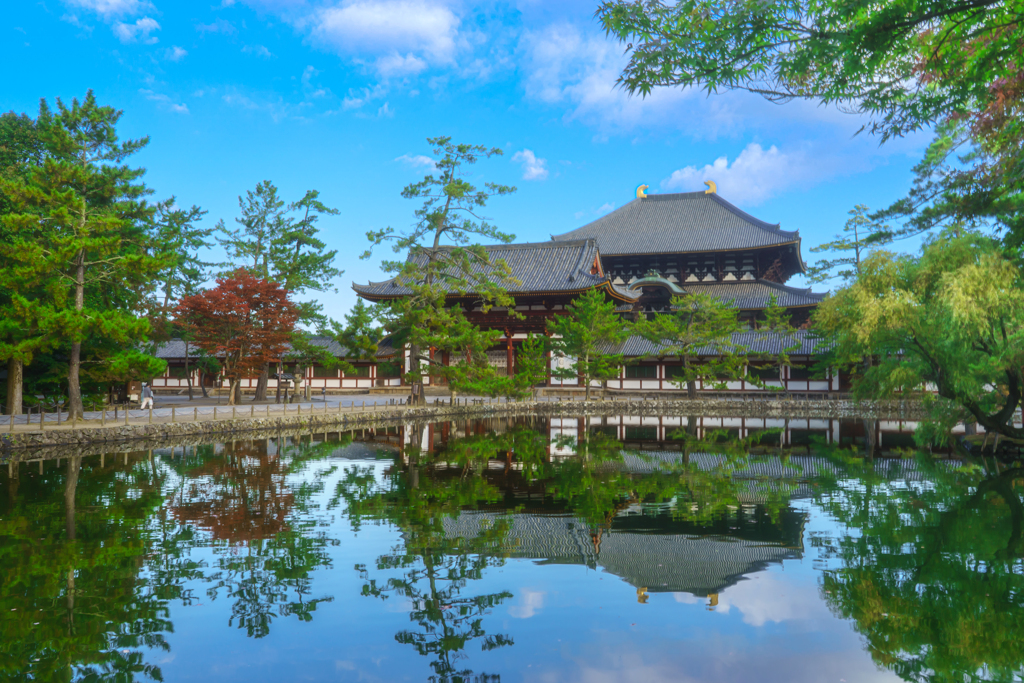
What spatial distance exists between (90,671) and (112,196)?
22.9 metres

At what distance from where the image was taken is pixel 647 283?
42062 millimetres

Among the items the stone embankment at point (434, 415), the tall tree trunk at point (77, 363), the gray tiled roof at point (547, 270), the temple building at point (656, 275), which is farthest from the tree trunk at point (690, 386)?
the tall tree trunk at point (77, 363)

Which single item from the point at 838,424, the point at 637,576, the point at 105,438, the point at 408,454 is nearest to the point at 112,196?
the point at 105,438

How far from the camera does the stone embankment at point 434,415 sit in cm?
1761

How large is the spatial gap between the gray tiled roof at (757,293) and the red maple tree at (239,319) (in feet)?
77.6

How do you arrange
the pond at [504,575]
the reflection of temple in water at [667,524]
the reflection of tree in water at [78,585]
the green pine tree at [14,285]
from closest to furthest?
the reflection of tree in water at [78,585], the pond at [504,575], the reflection of temple in water at [667,524], the green pine tree at [14,285]

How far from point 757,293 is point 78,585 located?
130 ft

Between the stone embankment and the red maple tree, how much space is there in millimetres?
5815

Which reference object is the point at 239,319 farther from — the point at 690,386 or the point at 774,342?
the point at 774,342

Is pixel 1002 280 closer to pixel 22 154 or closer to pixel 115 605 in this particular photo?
pixel 115 605

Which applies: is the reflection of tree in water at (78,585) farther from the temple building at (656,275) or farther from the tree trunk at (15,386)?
the temple building at (656,275)

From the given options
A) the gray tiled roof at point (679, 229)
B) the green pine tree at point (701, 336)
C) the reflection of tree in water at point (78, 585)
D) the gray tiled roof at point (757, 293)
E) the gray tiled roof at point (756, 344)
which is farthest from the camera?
the gray tiled roof at point (679, 229)

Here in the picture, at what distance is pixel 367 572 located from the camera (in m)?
7.63

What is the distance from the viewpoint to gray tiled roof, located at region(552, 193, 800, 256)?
43.0 metres
